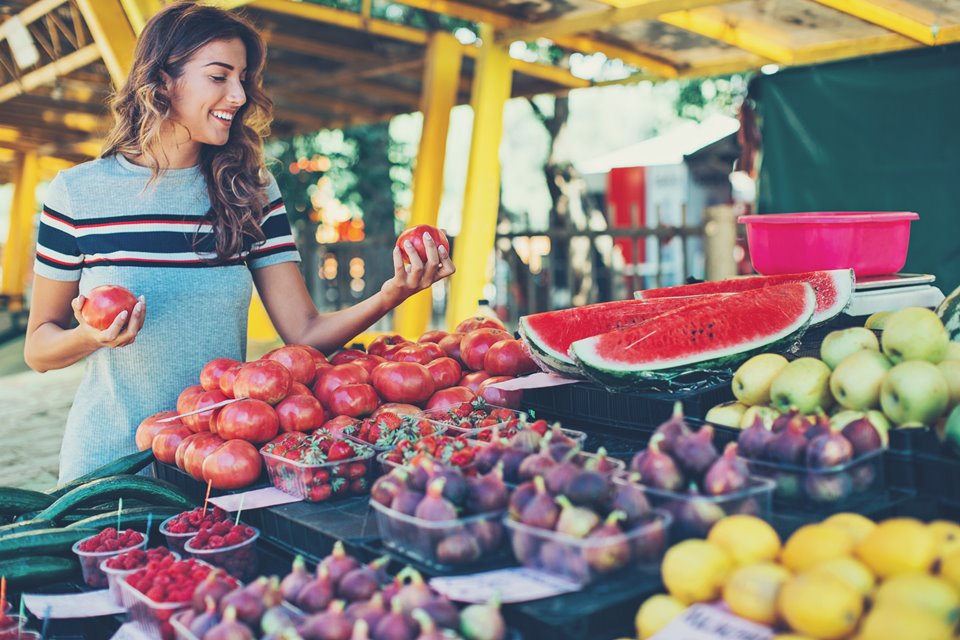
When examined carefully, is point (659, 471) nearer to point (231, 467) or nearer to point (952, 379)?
point (952, 379)

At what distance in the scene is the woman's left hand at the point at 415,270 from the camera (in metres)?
3.07

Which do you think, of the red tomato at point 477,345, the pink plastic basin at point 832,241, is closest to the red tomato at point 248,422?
the red tomato at point 477,345

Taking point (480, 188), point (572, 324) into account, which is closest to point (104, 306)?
point (572, 324)

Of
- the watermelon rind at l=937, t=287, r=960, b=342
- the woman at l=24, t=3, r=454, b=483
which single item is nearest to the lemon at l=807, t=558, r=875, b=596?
the watermelon rind at l=937, t=287, r=960, b=342

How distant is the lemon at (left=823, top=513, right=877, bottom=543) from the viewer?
1535mm

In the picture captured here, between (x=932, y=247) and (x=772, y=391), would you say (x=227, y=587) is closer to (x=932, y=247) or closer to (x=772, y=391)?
(x=772, y=391)

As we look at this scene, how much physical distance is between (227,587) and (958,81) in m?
6.21

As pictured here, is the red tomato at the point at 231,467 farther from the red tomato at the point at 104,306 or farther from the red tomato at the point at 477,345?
the red tomato at the point at 477,345

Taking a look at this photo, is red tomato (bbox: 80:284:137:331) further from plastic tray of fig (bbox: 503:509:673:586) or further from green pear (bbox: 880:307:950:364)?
green pear (bbox: 880:307:950:364)

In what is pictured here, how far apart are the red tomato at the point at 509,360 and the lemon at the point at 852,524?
146cm

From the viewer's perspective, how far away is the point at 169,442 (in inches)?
110

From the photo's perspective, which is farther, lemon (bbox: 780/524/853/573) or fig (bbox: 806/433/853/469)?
fig (bbox: 806/433/853/469)

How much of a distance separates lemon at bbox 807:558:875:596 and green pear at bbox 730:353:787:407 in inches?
29.6

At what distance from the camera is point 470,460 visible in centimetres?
190
